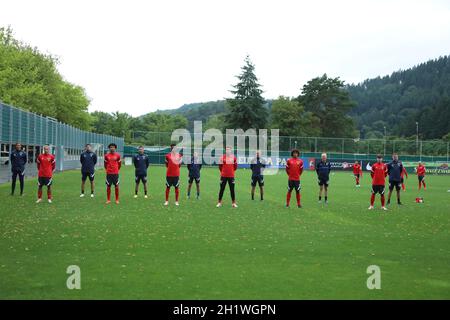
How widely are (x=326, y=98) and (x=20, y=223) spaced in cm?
10622

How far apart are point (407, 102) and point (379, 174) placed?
15331 centimetres

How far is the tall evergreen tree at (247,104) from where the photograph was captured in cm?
9875

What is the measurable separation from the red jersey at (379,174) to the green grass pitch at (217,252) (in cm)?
287

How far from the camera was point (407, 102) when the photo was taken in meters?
166

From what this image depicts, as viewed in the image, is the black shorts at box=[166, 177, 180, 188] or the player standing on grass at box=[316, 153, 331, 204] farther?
the player standing on grass at box=[316, 153, 331, 204]

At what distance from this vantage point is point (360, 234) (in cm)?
1332

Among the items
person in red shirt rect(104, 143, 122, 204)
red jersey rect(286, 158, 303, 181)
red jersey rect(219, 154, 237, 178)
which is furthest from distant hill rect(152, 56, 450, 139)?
person in red shirt rect(104, 143, 122, 204)

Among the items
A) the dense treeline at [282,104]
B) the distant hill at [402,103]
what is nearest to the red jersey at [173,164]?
the dense treeline at [282,104]

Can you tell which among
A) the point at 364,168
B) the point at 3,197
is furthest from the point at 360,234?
the point at 364,168

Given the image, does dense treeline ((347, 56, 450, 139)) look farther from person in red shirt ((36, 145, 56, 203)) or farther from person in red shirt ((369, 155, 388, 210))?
person in red shirt ((36, 145, 56, 203))

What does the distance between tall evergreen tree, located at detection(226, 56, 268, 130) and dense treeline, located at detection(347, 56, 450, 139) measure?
174 ft

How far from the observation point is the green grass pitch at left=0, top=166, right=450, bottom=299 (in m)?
7.46

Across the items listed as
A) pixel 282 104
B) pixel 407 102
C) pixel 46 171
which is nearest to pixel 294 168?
pixel 46 171

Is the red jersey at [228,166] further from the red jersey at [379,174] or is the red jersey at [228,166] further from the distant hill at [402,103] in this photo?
the distant hill at [402,103]
